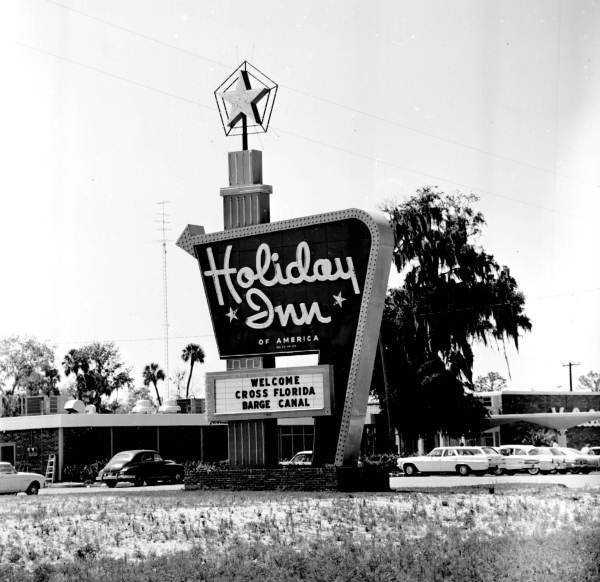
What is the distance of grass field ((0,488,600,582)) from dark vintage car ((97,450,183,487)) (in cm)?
1608

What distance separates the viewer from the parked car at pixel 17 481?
38.5m

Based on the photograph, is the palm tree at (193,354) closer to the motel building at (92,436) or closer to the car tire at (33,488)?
the motel building at (92,436)

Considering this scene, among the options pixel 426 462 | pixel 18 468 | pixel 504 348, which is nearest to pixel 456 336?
pixel 504 348

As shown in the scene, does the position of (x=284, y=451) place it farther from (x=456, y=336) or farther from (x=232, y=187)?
(x=232, y=187)

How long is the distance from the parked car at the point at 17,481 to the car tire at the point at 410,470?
17661mm

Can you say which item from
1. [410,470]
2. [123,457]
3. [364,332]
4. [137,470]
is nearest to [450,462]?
[410,470]

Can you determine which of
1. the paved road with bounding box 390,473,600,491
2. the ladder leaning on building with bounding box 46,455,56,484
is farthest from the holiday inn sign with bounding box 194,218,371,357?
the ladder leaning on building with bounding box 46,455,56,484

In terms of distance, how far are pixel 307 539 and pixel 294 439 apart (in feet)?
150

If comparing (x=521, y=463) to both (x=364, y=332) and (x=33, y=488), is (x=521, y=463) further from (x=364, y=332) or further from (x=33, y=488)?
(x=364, y=332)

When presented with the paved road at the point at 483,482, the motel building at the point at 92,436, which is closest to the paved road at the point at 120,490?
the motel building at the point at 92,436

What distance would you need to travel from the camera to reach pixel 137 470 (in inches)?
1716

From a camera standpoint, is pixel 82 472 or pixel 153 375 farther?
pixel 153 375

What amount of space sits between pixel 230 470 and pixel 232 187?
849cm

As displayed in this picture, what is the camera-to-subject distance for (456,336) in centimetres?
5641
